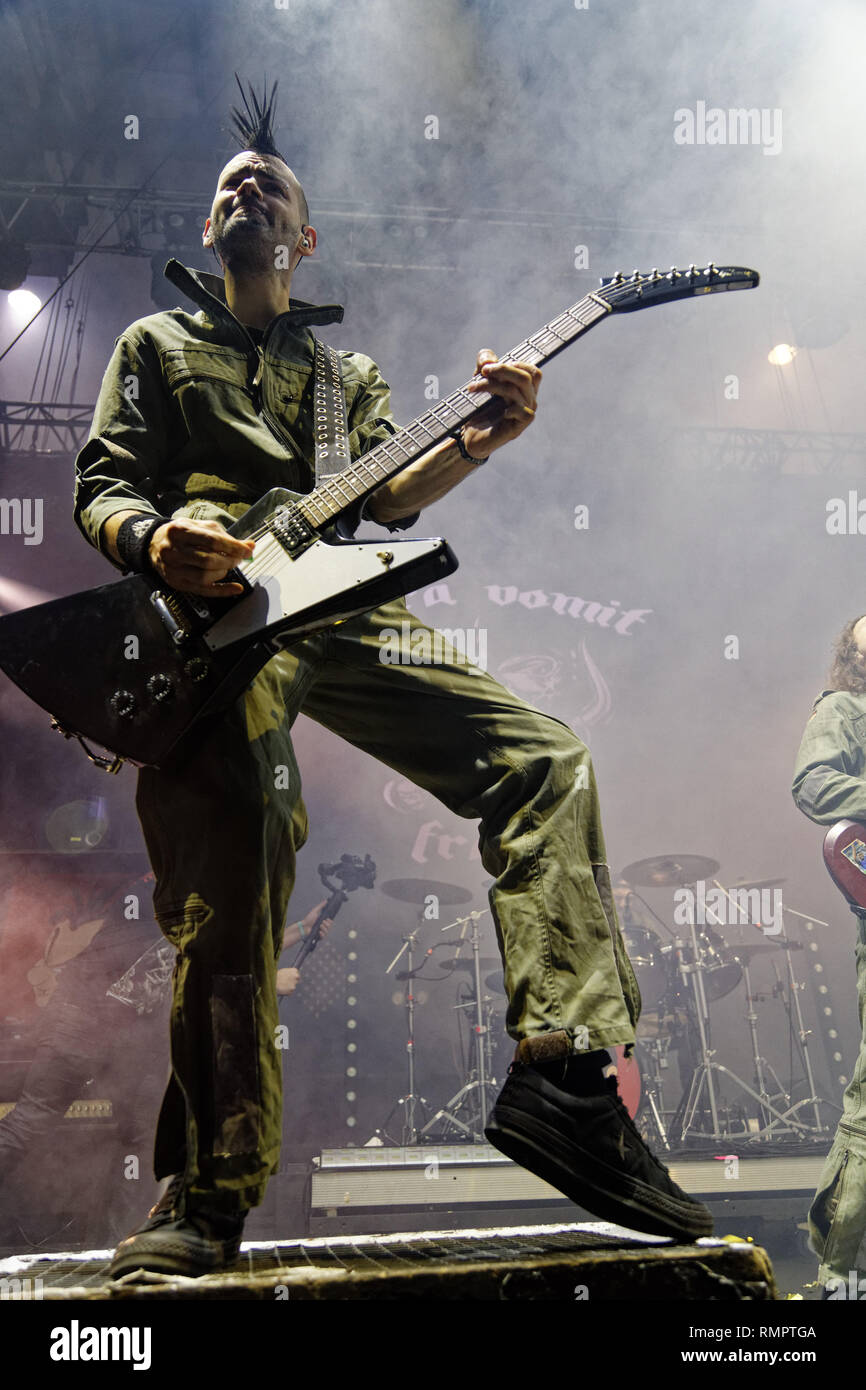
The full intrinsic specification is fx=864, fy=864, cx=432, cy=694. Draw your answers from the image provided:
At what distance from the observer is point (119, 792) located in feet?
25.0

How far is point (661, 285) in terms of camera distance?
217cm

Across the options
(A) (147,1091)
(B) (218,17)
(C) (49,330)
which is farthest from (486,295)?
(A) (147,1091)

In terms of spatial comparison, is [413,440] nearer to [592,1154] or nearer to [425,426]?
[425,426]

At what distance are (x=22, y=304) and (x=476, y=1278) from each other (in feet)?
29.2

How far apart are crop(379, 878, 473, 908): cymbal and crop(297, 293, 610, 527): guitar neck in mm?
5557

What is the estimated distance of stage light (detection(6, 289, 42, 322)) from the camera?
26.0ft

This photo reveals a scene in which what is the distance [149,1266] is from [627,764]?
8.03 metres

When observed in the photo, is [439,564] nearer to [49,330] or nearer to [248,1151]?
[248,1151]

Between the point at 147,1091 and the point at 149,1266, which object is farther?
the point at 147,1091

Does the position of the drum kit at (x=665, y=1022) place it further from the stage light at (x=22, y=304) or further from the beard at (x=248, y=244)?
the stage light at (x=22, y=304)

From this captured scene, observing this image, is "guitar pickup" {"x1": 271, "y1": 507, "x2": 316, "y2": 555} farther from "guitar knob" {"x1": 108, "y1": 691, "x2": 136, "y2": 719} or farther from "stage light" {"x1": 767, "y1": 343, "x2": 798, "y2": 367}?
"stage light" {"x1": 767, "y1": 343, "x2": 798, "y2": 367}

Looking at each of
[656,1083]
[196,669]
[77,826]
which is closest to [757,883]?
[656,1083]

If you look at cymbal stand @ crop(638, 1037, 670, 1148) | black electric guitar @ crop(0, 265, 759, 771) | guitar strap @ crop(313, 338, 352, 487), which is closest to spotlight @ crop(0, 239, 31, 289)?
guitar strap @ crop(313, 338, 352, 487)
